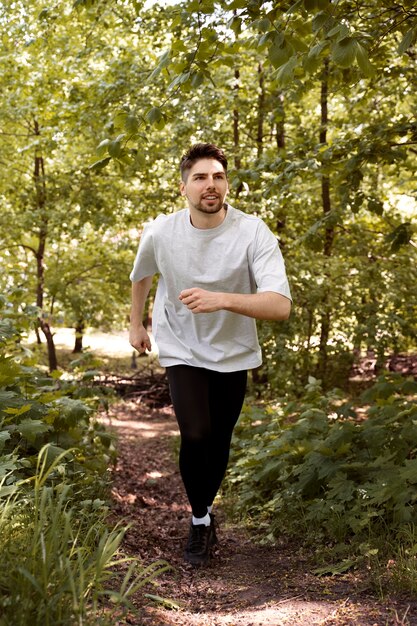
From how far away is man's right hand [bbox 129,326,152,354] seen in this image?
408 cm

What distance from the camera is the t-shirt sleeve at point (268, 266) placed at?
3.46 meters

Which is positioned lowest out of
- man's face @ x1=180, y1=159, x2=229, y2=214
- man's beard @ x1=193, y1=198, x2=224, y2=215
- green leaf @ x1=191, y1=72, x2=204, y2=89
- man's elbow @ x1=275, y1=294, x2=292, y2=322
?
man's elbow @ x1=275, y1=294, x2=292, y2=322

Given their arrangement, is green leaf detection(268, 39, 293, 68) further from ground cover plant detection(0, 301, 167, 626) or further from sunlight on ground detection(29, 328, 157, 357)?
sunlight on ground detection(29, 328, 157, 357)

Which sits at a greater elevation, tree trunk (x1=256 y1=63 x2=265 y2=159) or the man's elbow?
tree trunk (x1=256 y1=63 x2=265 y2=159)

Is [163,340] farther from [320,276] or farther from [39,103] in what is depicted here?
[39,103]

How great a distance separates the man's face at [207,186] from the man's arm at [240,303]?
64cm

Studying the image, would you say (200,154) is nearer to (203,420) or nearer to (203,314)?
(203,314)

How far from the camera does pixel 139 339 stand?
13.4 feet

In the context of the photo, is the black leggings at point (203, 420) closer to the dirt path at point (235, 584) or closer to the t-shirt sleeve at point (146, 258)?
the dirt path at point (235, 584)

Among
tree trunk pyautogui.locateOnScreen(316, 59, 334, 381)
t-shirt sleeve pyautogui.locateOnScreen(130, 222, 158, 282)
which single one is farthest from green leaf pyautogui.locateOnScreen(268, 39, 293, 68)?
tree trunk pyautogui.locateOnScreen(316, 59, 334, 381)

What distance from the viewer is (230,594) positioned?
3266 mm

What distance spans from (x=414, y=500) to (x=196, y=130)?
26.3ft

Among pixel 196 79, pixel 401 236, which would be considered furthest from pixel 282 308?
pixel 401 236

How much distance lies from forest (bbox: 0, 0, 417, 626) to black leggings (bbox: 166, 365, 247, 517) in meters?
0.59
